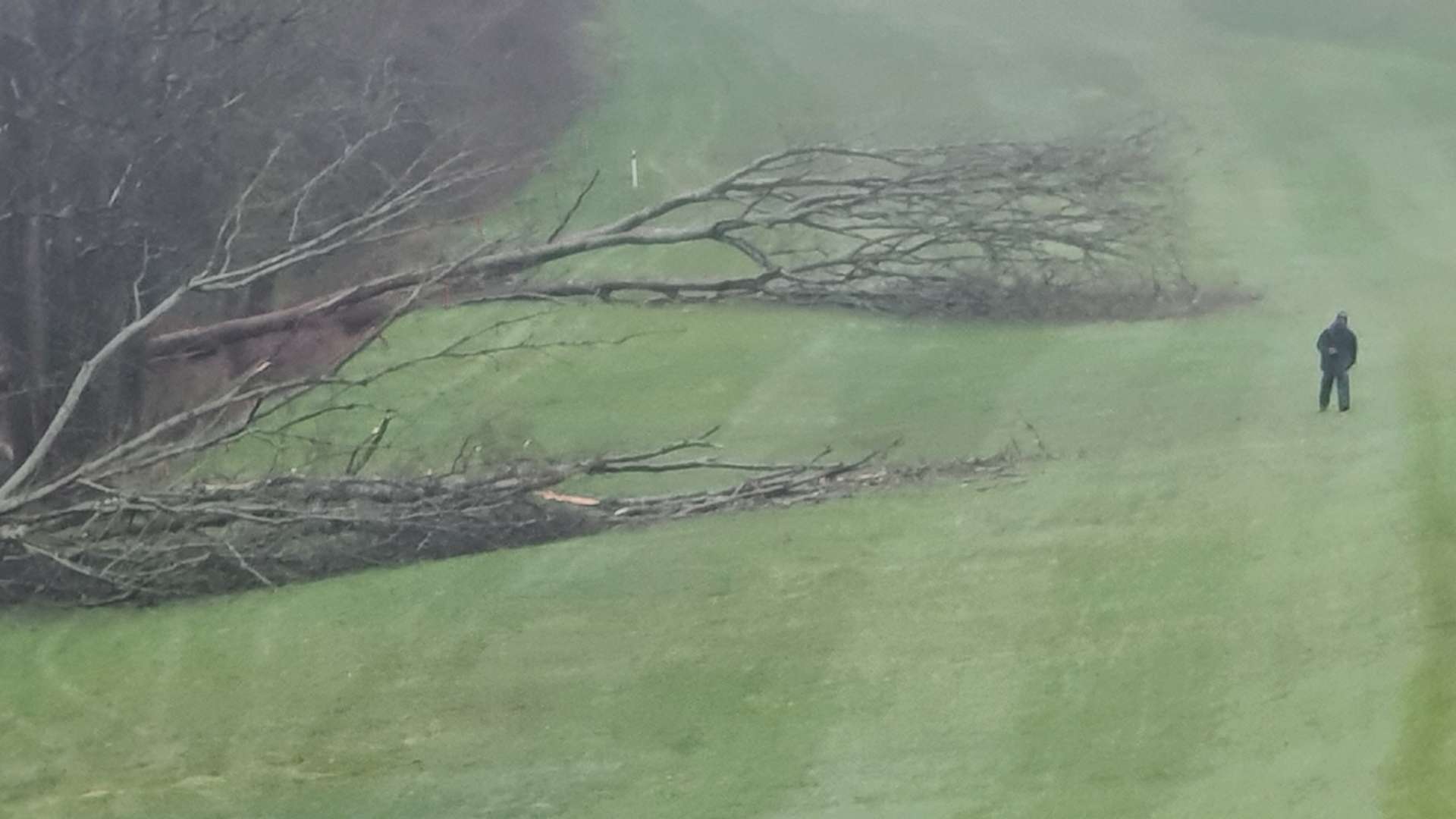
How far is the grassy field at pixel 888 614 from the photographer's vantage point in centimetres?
531

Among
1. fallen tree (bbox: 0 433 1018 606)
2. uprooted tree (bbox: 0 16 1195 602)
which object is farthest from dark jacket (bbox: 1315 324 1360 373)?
fallen tree (bbox: 0 433 1018 606)

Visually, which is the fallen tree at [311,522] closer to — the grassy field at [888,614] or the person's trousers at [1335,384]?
the grassy field at [888,614]

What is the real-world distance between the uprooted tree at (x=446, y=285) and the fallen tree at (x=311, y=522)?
0.01 m

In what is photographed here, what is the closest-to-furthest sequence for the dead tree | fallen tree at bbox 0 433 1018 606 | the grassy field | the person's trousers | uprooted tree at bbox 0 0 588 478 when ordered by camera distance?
the grassy field → fallen tree at bbox 0 433 1018 606 → the person's trousers → uprooted tree at bbox 0 0 588 478 → the dead tree

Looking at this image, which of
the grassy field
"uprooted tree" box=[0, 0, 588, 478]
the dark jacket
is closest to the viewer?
the grassy field

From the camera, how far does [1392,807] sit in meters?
4.68

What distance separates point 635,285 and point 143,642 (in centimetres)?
308

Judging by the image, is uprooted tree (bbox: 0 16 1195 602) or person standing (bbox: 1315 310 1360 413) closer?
uprooted tree (bbox: 0 16 1195 602)

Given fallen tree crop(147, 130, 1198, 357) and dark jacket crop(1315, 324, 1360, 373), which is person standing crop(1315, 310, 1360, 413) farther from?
fallen tree crop(147, 130, 1198, 357)

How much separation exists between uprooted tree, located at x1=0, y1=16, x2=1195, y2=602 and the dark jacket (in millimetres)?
828

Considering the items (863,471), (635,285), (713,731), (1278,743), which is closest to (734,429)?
(863,471)

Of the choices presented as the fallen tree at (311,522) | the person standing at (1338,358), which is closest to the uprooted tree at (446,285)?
the fallen tree at (311,522)

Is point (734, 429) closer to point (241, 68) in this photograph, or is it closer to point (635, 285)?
point (635, 285)

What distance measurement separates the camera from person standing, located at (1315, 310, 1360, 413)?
26.7ft
